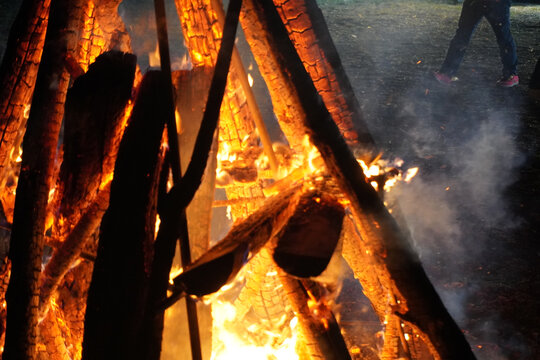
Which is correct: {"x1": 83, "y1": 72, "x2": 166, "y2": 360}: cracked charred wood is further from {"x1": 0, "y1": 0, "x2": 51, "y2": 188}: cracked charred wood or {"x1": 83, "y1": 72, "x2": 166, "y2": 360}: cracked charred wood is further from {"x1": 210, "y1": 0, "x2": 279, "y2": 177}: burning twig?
{"x1": 210, "y1": 0, "x2": 279, "y2": 177}: burning twig

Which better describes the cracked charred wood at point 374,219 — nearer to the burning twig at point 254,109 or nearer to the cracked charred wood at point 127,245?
the cracked charred wood at point 127,245

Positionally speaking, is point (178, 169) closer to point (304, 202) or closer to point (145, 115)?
point (145, 115)

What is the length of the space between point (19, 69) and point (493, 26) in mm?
6948

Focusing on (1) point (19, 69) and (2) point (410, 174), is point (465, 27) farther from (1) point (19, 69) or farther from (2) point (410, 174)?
(1) point (19, 69)

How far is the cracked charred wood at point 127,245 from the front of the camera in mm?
1407

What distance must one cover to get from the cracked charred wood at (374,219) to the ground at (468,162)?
970 millimetres

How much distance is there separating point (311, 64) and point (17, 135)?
62.0 inches

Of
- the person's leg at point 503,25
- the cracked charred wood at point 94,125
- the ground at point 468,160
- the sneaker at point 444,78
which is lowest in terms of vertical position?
the ground at point 468,160

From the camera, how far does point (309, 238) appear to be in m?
1.68

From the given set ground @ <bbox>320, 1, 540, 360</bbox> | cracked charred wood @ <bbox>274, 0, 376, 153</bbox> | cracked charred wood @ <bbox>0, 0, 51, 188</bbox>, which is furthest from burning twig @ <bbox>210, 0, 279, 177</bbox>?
cracked charred wood @ <bbox>0, 0, 51, 188</bbox>

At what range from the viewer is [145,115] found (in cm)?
165

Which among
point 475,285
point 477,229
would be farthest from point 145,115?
point 477,229

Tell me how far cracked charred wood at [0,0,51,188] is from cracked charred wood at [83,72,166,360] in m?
0.73

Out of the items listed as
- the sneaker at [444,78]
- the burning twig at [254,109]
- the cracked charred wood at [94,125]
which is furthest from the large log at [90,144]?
the sneaker at [444,78]
